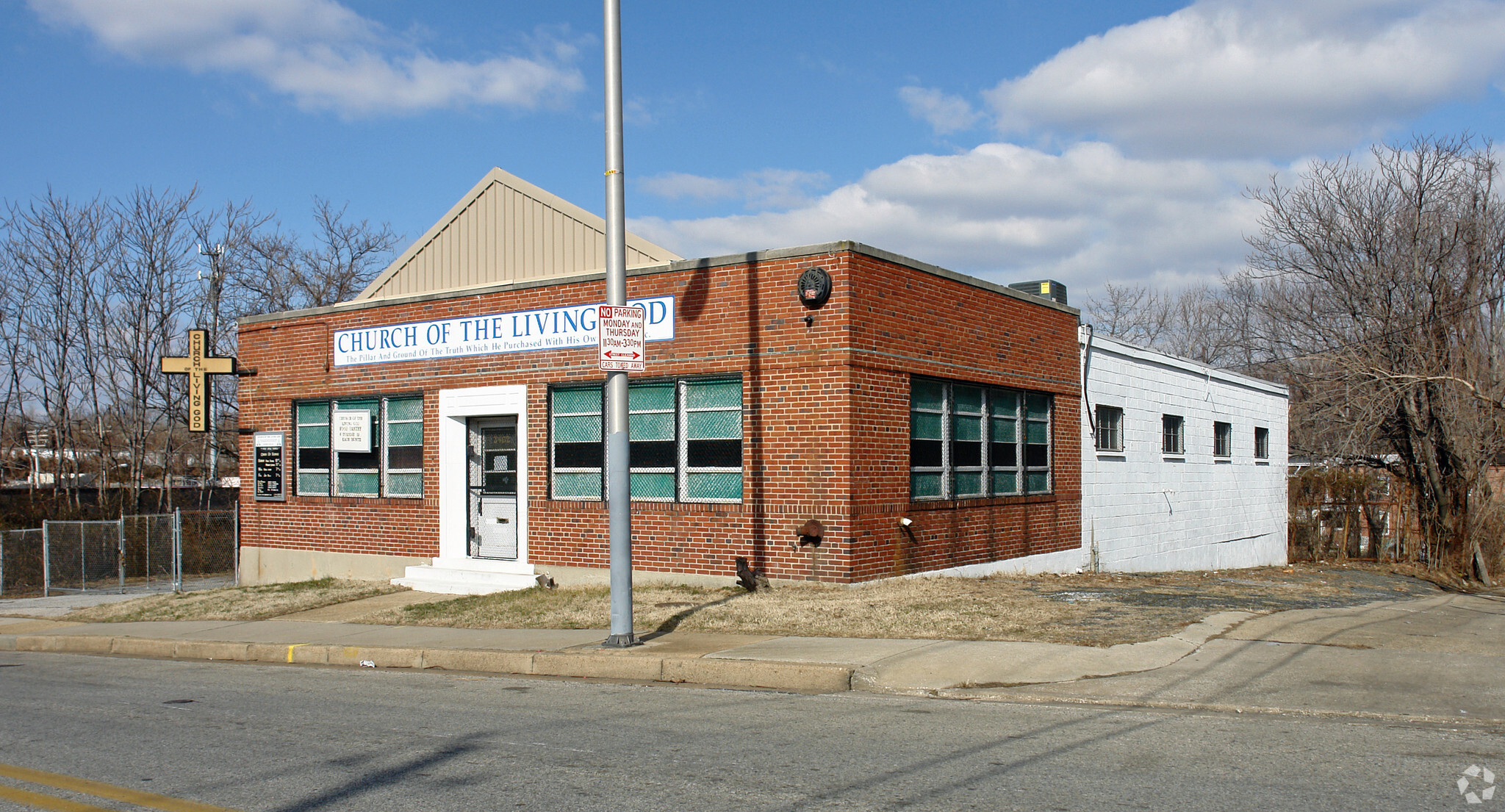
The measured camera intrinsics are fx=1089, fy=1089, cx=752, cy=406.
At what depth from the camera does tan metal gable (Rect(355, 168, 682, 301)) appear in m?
16.2

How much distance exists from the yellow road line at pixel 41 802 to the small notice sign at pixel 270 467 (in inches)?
537

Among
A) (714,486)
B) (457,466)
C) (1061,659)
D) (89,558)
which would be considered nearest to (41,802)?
(1061,659)

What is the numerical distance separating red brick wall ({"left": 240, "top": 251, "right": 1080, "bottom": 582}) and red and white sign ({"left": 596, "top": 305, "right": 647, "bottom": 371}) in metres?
3.90

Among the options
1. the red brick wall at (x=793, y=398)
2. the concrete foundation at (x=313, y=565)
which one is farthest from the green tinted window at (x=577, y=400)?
the concrete foundation at (x=313, y=565)

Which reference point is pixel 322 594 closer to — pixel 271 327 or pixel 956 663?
pixel 271 327

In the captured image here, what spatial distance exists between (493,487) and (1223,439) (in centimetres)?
1755

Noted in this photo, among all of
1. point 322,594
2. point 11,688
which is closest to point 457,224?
point 322,594

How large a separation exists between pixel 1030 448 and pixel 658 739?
11872 millimetres

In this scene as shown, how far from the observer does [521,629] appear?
39.9 ft

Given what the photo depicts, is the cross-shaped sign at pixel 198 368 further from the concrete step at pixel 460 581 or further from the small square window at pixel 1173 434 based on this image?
the small square window at pixel 1173 434

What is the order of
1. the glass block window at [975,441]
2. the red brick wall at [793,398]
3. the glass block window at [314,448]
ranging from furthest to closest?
1. the glass block window at [314,448]
2. the glass block window at [975,441]
3. the red brick wall at [793,398]

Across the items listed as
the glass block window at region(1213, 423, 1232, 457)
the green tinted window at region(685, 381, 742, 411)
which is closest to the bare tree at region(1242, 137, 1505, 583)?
the glass block window at region(1213, 423, 1232, 457)

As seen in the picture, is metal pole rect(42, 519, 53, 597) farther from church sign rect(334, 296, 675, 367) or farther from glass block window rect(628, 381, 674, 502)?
glass block window rect(628, 381, 674, 502)

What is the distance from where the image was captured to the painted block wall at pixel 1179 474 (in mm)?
19672
